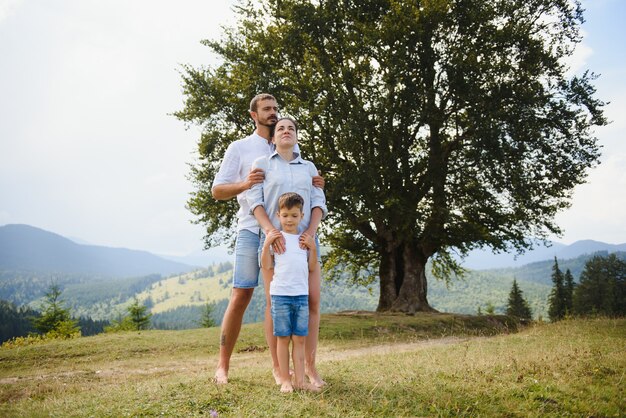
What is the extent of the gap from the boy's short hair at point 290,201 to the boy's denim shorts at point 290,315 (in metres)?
1.02

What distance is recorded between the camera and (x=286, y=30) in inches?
765

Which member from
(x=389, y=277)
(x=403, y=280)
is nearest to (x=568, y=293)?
(x=403, y=280)

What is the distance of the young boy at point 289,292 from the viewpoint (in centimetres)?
505

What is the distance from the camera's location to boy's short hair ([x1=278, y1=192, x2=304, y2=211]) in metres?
5.25

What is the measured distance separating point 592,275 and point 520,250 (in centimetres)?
5692

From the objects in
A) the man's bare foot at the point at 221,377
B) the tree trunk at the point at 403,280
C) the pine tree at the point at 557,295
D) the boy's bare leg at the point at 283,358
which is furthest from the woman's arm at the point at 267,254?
the pine tree at the point at 557,295

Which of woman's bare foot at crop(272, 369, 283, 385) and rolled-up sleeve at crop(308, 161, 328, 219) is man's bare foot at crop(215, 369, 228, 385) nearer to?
woman's bare foot at crop(272, 369, 283, 385)

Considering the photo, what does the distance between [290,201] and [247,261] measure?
1085 mm

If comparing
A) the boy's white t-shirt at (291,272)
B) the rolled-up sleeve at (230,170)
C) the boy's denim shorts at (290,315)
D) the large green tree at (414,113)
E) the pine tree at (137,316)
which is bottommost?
the pine tree at (137,316)

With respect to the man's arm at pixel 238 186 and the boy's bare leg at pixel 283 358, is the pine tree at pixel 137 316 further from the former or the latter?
the boy's bare leg at pixel 283 358

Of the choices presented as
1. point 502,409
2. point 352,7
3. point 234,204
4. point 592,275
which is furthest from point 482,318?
point 592,275

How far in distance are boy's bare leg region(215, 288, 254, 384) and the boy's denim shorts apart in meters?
0.85

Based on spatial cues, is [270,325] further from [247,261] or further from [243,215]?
[243,215]

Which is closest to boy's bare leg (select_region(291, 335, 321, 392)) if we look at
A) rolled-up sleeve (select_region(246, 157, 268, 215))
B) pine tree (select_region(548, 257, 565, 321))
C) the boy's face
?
the boy's face
